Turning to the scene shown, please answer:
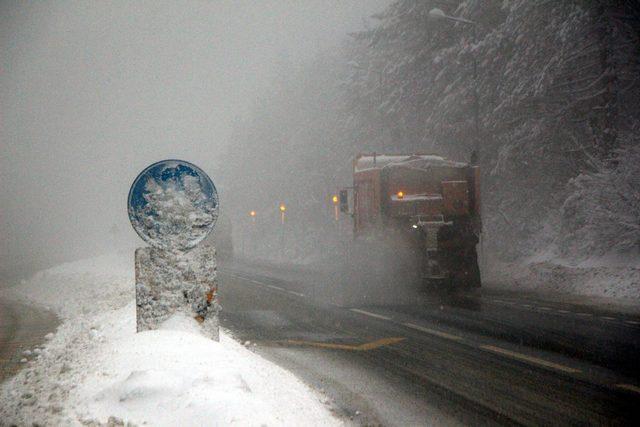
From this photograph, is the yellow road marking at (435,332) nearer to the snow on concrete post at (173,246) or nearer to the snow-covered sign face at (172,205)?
the snow on concrete post at (173,246)

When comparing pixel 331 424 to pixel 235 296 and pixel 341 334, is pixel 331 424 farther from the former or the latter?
pixel 235 296

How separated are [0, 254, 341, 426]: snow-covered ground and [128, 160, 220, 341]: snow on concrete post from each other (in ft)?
0.66

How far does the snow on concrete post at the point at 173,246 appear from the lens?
227 inches

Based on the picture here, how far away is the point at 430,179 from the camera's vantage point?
14.9 m

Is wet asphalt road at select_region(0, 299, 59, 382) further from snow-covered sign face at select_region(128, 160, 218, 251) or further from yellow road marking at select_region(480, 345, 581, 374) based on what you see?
yellow road marking at select_region(480, 345, 581, 374)

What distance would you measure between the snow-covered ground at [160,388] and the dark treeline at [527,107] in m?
12.5

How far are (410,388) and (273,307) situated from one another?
23.8 ft

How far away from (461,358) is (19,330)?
8750mm

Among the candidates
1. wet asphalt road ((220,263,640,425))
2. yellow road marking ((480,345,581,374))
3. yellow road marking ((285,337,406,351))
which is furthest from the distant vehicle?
yellow road marking ((480,345,581,374))

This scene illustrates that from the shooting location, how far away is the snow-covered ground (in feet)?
12.9

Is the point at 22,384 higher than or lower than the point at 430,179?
lower

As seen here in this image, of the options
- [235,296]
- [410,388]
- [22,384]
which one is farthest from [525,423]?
[235,296]

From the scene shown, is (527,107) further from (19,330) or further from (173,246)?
(19,330)

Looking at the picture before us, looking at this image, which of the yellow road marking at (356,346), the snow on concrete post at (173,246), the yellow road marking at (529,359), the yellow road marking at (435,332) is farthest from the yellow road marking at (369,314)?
the snow on concrete post at (173,246)
